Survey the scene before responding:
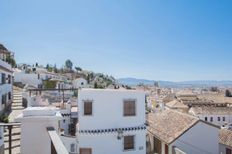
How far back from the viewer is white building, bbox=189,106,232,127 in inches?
1706

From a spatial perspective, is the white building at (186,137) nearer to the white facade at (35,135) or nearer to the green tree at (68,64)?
the white facade at (35,135)

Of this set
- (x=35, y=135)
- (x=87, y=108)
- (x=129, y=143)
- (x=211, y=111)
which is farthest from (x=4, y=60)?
(x=211, y=111)

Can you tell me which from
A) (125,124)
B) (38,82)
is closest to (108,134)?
(125,124)

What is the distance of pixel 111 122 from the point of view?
16.1 metres

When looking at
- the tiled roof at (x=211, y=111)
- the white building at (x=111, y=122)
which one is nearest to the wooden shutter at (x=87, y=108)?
the white building at (x=111, y=122)

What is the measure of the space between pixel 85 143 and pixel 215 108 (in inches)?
1424

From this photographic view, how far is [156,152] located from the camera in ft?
73.3

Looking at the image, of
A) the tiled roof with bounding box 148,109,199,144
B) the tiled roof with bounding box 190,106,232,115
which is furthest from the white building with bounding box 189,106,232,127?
the tiled roof with bounding box 148,109,199,144

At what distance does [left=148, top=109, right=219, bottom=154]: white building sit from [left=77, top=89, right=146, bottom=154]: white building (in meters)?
4.09

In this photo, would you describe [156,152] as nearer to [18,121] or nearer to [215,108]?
[18,121]

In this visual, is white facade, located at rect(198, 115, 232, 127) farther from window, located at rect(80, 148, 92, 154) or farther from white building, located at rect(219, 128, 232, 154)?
window, located at rect(80, 148, 92, 154)

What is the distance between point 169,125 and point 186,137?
2.91 metres

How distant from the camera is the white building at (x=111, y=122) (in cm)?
1555

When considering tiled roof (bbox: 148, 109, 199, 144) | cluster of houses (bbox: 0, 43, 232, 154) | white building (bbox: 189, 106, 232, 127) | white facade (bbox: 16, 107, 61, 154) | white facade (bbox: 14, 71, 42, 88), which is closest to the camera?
white facade (bbox: 16, 107, 61, 154)
